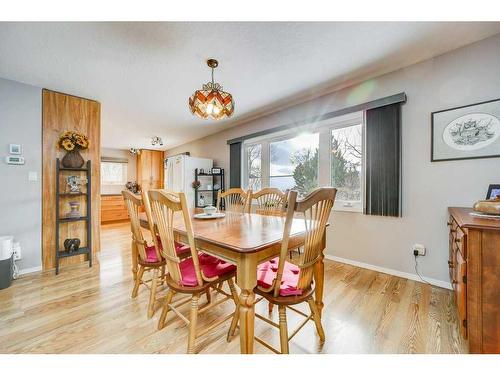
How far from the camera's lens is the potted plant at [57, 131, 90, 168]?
2.65 meters

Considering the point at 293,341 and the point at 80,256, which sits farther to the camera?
the point at 80,256

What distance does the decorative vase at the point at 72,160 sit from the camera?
8.83 feet

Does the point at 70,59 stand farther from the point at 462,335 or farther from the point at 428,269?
the point at 428,269

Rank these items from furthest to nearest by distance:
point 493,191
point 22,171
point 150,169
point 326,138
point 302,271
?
point 150,169, point 326,138, point 22,171, point 493,191, point 302,271

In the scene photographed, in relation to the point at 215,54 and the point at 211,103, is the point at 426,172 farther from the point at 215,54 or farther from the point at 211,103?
the point at 215,54

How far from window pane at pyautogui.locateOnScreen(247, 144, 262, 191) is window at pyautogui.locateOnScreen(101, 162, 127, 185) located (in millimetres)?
4764

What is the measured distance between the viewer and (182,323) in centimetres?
160

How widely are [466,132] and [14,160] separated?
476cm

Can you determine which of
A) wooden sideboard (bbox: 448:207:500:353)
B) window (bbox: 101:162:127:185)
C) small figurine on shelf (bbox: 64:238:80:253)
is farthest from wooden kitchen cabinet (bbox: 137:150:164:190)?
wooden sideboard (bbox: 448:207:500:353)

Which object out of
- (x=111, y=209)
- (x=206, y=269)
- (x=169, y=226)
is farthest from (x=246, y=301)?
(x=111, y=209)
